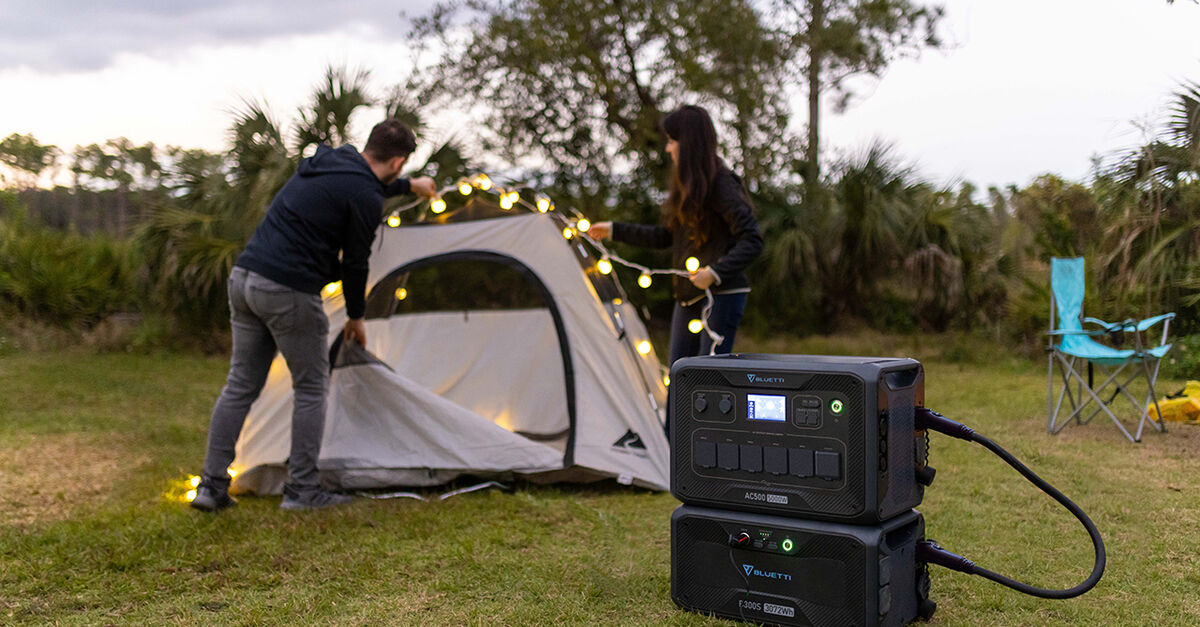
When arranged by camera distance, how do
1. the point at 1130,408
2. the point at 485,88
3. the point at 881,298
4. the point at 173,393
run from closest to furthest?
the point at 1130,408
the point at 173,393
the point at 881,298
the point at 485,88

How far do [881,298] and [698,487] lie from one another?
23.4 ft

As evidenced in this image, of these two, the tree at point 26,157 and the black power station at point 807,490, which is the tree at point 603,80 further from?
the black power station at point 807,490

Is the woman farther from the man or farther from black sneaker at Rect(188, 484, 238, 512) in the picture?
black sneaker at Rect(188, 484, 238, 512)

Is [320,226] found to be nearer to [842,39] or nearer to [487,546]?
[487,546]

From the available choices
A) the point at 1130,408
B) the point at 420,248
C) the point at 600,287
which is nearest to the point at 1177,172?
the point at 1130,408

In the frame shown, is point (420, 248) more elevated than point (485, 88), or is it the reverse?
point (485, 88)

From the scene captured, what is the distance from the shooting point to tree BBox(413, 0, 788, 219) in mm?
9070

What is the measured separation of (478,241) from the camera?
157 inches

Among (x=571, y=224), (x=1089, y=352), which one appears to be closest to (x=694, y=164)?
(x=571, y=224)

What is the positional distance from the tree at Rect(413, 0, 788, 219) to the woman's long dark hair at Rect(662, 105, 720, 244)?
5.82m

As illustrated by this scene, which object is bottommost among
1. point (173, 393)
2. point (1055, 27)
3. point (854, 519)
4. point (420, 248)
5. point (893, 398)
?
point (173, 393)

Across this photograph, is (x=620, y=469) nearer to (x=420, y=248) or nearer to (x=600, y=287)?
(x=600, y=287)

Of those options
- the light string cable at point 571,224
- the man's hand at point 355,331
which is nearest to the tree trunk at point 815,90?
the light string cable at point 571,224

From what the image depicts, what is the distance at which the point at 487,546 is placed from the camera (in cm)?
279
